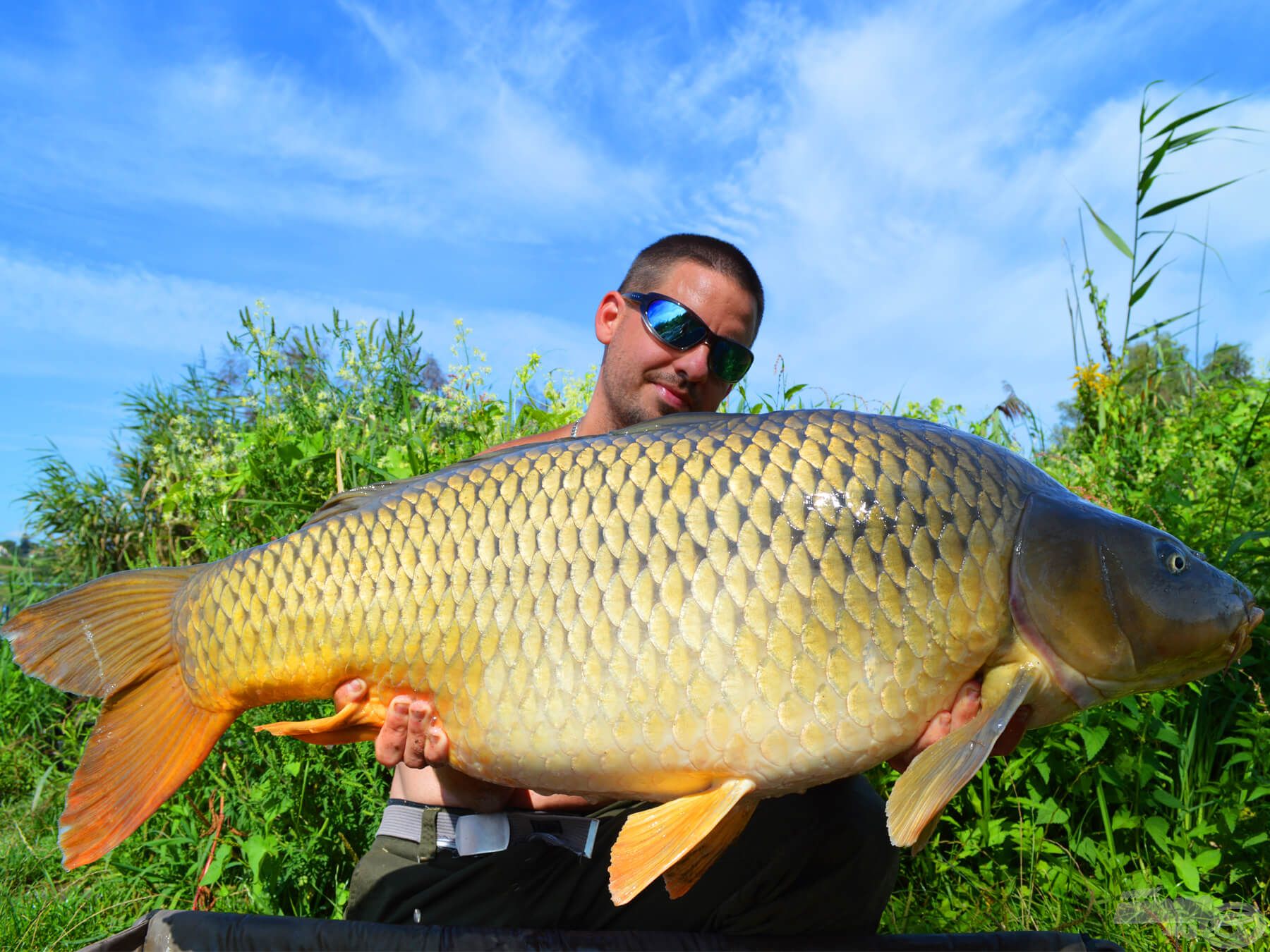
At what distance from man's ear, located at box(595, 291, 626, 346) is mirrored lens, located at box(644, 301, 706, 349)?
23 cm

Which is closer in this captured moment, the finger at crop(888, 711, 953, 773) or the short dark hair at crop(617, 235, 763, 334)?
the finger at crop(888, 711, 953, 773)

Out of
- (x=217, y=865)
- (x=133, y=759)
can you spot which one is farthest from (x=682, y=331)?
(x=217, y=865)

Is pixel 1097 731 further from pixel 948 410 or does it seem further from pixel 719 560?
pixel 948 410

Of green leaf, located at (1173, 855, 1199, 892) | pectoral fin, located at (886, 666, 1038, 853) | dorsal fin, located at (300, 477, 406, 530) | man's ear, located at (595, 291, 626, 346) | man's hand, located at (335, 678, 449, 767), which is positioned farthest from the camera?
man's ear, located at (595, 291, 626, 346)

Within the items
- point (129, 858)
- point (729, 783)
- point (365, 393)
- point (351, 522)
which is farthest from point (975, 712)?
point (365, 393)

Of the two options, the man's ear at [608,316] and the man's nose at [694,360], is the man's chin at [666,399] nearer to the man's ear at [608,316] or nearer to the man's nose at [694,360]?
the man's nose at [694,360]

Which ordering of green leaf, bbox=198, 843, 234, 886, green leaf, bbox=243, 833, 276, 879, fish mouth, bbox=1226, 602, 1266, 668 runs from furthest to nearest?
green leaf, bbox=198, 843, 234, 886 → green leaf, bbox=243, 833, 276, 879 → fish mouth, bbox=1226, 602, 1266, 668

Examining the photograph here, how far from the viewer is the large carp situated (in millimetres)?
1312

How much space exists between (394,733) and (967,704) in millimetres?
886

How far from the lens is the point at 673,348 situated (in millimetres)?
2428

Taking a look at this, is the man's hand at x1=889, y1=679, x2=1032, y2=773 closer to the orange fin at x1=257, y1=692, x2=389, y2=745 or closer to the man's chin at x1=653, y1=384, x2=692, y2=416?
the orange fin at x1=257, y1=692, x2=389, y2=745

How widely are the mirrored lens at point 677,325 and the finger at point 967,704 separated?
1273mm

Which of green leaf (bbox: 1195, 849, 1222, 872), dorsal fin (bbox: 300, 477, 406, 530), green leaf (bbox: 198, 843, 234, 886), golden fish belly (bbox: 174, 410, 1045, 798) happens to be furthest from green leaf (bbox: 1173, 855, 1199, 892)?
green leaf (bbox: 198, 843, 234, 886)

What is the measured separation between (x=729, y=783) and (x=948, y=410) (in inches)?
118
